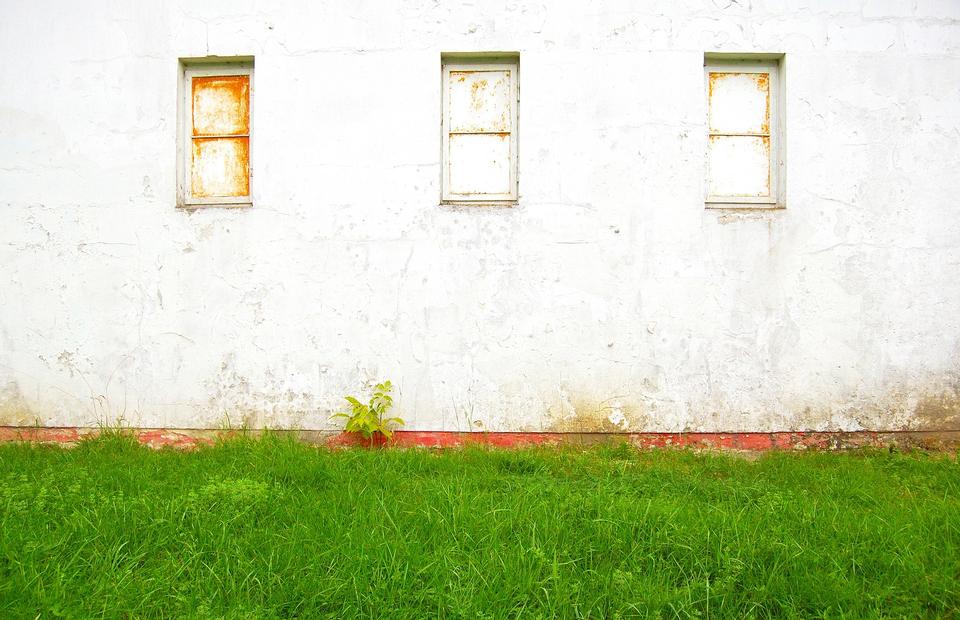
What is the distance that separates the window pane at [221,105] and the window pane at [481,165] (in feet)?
6.04

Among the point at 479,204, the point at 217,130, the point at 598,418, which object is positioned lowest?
the point at 598,418

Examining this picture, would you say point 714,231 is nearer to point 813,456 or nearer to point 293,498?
point 813,456

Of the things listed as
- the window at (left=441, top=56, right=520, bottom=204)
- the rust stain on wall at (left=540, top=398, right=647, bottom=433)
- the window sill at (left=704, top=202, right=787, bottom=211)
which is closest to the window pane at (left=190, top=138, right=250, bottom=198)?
the window at (left=441, top=56, right=520, bottom=204)

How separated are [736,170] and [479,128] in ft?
7.24

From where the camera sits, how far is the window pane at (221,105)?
5.06m

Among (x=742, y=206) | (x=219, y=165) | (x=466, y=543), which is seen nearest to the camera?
(x=466, y=543)

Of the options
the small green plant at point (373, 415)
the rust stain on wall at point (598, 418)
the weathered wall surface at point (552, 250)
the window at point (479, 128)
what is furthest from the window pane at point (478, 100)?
the rust stain on wall at point (598, 418)

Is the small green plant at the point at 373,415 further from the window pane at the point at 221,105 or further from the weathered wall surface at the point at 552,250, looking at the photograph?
the window pane at the point at 221,105

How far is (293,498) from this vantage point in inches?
133

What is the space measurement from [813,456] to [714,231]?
1.92 meters

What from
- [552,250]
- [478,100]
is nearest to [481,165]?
[478,100]

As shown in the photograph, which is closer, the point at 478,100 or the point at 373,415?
the point at 373,415

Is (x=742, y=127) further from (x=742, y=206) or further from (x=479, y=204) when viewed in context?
(x=479, y=204)

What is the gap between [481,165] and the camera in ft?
16.3
